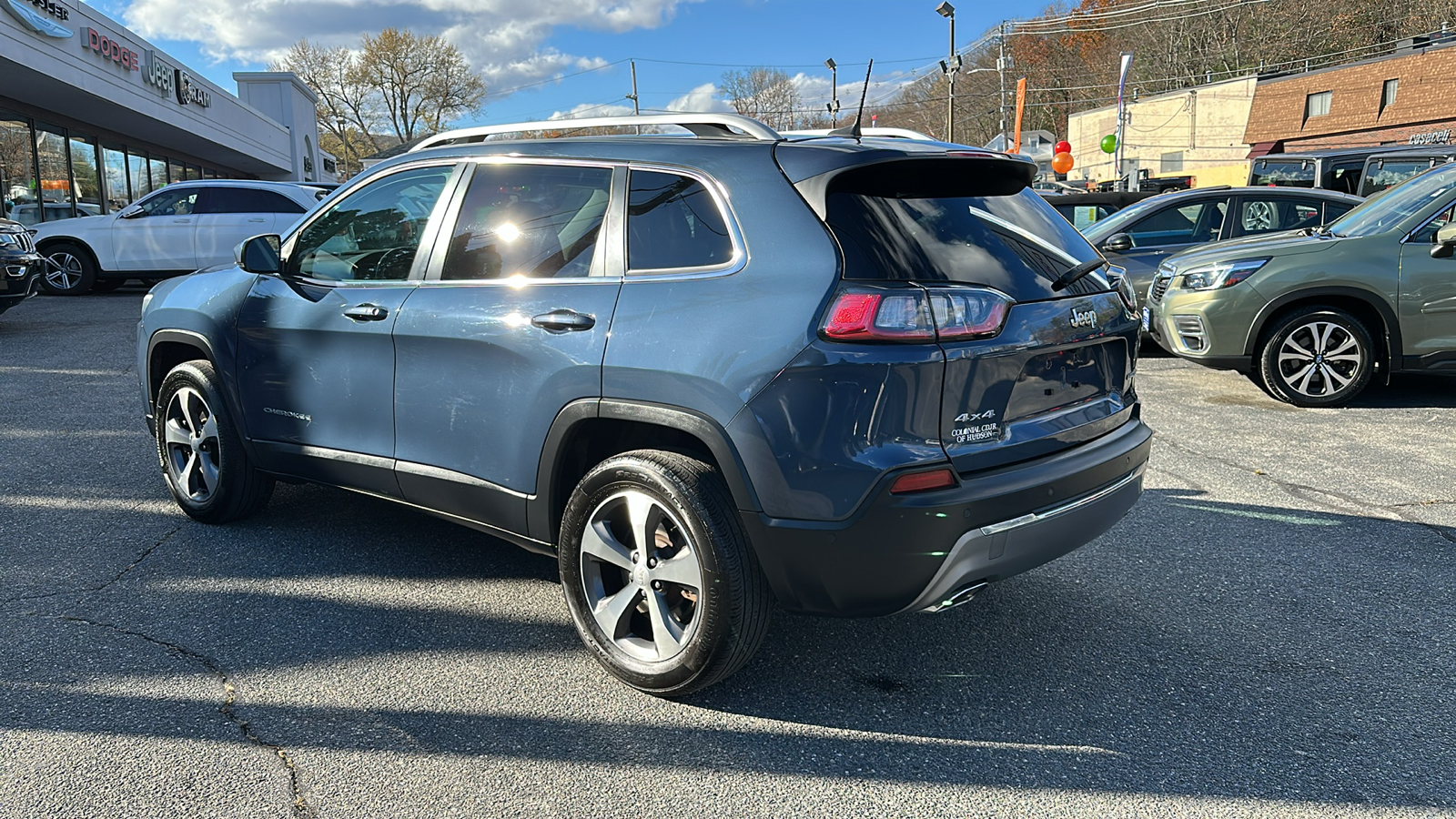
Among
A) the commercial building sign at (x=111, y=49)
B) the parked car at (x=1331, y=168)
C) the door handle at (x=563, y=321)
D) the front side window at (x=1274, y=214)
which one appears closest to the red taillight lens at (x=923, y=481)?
the door handle at (x=563, y=321)

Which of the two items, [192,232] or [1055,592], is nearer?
[1055,592]

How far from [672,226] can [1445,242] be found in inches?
250

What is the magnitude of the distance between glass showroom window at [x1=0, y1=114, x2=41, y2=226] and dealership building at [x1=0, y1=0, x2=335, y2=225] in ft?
0.08

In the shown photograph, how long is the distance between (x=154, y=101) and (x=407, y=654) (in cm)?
2492

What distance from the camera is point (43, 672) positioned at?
3.28 meters

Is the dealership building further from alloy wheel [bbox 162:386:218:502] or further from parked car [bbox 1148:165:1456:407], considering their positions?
parked car [bbox 1148:165:1456:407]

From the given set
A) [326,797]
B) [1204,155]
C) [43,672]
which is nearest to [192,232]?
[43,672]

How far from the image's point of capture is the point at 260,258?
4.25m

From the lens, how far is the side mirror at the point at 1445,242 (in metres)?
6.88

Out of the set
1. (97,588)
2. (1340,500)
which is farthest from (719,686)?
(1340,500)

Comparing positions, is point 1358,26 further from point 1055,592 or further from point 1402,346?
point 1055,592

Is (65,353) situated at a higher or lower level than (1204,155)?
lower

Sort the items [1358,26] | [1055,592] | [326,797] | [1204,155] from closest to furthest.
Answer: [326,797]
[1055,592]
[1204,155]
[1358,26]

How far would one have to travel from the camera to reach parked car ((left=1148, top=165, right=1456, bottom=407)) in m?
7.09
